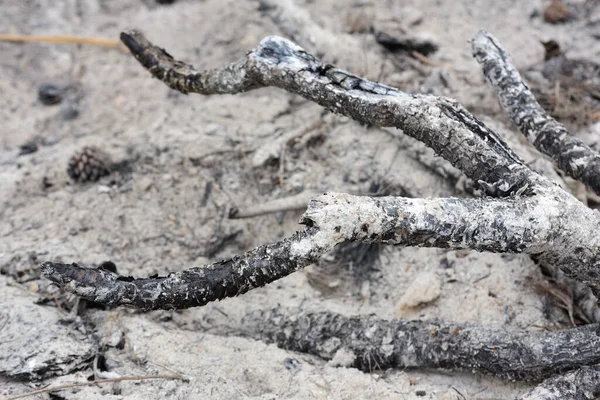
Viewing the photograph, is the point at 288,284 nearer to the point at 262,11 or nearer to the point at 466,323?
the point at 466,323

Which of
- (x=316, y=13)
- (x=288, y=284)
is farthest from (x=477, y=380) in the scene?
(x=316, y=13)

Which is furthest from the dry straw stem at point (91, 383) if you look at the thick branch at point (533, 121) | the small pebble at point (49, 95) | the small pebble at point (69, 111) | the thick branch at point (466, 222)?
the small pebble at point (49, 95)

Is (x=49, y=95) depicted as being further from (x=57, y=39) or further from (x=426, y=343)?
(x=426, y=343)

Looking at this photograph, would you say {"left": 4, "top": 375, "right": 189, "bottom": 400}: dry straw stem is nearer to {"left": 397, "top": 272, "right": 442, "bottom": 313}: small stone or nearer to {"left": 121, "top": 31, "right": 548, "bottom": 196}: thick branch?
{"left": 397, "top": 272, "right": 442, "bottom": 313}: small stone

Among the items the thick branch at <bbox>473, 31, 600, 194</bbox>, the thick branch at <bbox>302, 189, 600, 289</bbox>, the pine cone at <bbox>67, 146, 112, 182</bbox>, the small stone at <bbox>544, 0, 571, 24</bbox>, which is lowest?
the pine cone at <bbox>67, 146, 112, 182</bbox>

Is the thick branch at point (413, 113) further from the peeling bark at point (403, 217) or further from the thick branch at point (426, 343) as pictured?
the thick branch at point (426, 343)

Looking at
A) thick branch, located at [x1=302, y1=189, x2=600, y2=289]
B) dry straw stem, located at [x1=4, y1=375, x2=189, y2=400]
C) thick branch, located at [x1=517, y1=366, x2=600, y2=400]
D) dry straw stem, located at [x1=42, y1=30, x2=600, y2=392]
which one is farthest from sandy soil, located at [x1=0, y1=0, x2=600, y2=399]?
thick branch, located at [x1=302, y1=189, x2=600, y2=289]

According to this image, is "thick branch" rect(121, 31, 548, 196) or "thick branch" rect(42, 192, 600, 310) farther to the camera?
"thick branch" rect(121, 31, 548, 196)
